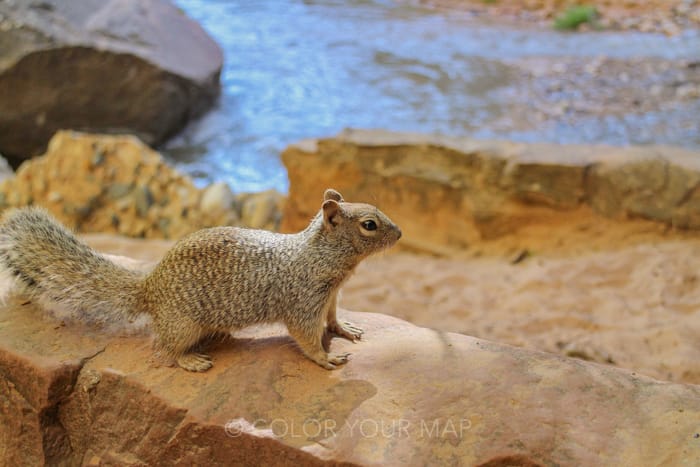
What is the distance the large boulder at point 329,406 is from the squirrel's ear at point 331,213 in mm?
480

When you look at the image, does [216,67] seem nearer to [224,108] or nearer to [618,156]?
[224,108]

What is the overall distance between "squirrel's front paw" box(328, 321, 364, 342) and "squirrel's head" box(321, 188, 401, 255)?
36cm

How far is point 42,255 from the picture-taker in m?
2.41

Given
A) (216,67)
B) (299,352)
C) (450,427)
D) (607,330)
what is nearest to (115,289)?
(299,352)

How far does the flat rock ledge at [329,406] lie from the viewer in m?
1.93

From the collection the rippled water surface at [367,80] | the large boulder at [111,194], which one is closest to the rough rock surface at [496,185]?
the large boulder at [111,194]

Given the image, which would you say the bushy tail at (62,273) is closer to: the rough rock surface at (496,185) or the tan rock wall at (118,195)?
the rough rock surface at (496,185)

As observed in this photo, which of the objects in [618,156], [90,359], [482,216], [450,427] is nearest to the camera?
[450,427]

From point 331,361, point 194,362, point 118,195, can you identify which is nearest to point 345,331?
point 331,361

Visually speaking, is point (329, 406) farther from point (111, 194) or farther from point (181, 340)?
point (111, 194)

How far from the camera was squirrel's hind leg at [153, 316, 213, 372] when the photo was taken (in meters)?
2.25

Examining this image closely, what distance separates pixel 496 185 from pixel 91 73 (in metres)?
4.82

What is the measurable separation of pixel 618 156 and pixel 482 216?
967 mm

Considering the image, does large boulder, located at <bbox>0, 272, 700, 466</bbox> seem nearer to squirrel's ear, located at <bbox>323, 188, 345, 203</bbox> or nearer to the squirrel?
the squirrel
